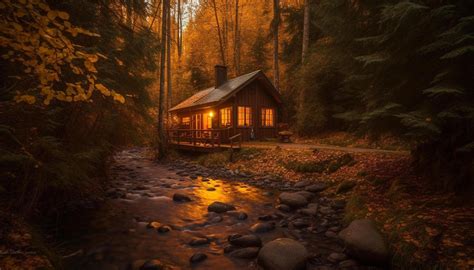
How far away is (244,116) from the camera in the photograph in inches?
734

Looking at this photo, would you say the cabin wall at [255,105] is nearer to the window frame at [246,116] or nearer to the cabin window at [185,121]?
the window frame at [246,116]

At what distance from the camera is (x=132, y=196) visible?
8430 mm

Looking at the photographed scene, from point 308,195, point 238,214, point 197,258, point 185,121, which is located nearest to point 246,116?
point 185,121

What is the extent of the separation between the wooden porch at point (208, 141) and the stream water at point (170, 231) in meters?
5.09

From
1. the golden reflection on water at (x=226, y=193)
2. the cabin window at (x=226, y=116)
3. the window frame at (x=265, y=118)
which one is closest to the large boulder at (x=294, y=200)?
the golden reflection on water at (x=226, y=193)

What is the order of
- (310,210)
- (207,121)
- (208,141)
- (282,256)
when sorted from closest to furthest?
(282,256) → (310,210) → (208,141) → (207,121)

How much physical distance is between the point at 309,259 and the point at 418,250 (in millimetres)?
1650

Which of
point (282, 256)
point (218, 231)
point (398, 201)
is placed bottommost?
point (218, 231)

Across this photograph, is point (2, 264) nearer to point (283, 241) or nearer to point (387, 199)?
point (283, 241)

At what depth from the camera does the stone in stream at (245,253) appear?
4.68m

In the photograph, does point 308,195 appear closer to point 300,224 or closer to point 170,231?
point 300,224

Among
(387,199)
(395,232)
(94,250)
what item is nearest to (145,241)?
(94,250)

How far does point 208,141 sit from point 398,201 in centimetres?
→ 1286

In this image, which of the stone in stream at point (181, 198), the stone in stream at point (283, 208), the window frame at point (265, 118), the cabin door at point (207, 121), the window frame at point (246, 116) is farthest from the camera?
the cabin door at point (207, 121)
